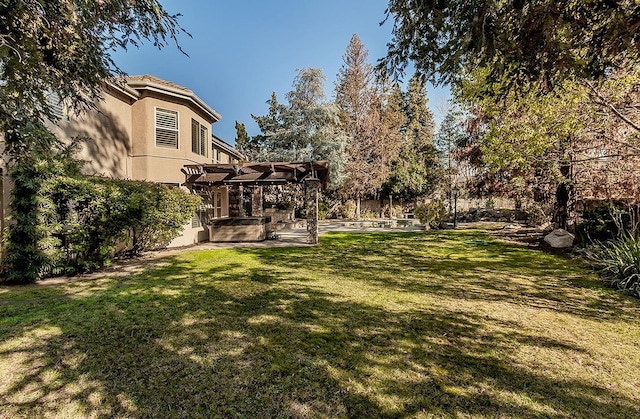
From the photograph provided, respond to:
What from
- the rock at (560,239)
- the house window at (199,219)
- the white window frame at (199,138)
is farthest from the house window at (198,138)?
the rock at (560,239)

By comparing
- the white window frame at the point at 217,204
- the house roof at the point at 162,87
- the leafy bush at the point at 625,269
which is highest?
the house roof at the point at 162,87

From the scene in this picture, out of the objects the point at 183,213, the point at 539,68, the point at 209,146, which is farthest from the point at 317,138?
the point at 539,68

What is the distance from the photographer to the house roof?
1179cm

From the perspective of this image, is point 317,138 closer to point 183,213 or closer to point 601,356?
point 183,213

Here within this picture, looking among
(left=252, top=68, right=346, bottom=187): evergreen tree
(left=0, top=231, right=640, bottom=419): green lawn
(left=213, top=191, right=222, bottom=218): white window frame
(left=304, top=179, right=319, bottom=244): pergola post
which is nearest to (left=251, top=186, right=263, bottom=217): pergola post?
(left=213, top=191, right=222, bottom=218): white window frame

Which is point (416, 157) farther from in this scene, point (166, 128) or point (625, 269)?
point (625, 269)

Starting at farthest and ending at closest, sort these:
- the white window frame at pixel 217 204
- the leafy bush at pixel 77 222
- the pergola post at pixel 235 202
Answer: the pergola post at pixel 235 202
the white window frame at pixel 217 204
the leafy bush at pixel 77 222

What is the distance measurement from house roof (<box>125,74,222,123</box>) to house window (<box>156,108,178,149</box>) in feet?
2.59

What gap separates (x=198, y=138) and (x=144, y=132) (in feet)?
9.31

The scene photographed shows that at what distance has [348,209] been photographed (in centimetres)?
3203

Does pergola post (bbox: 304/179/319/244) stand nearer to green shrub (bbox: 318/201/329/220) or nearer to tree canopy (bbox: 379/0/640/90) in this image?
tree canopy (bbox: 379/0/640/90)

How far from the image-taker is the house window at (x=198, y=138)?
14312 millimetres

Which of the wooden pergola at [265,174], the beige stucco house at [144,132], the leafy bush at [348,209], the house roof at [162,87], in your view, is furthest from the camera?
the leafy bush at [348,209]

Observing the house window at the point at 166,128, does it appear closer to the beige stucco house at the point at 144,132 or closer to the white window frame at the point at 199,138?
the beige stucco house at the point at 144,132
